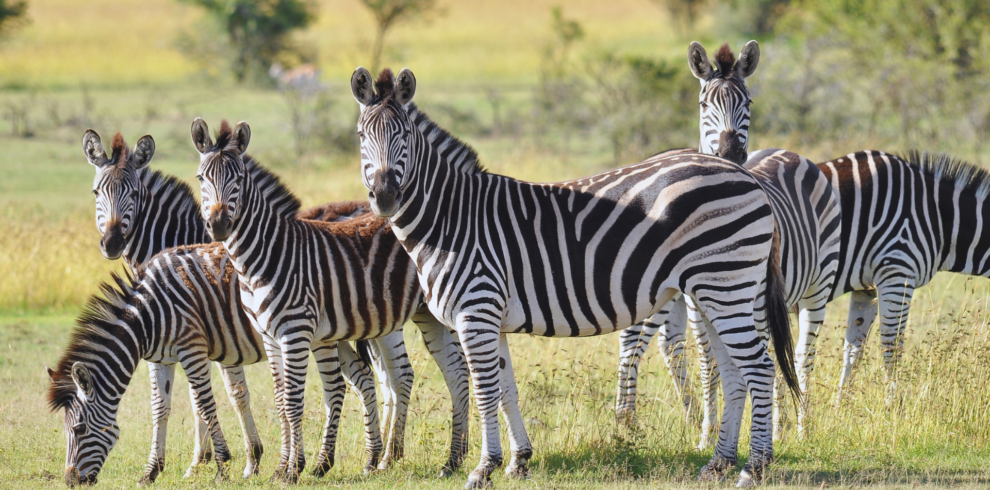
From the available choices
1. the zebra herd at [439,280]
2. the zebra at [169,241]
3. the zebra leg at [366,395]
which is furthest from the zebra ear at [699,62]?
the zebra leg at [366,395]

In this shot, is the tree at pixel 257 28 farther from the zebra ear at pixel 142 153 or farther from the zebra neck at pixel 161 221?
the zebra ear at pixel 142 153

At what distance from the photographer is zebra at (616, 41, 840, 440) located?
704 centimetres

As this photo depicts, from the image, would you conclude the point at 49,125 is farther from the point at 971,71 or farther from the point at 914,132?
the point at 971,71

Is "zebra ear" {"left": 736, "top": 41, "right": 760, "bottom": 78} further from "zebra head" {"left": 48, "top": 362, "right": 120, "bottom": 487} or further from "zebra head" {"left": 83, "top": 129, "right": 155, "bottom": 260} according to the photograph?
"zebra head" {"left": 48, "top": 362, "right": 120, "bottom": 487}

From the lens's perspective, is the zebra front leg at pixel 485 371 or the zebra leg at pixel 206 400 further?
the zebra leg at pixel 206 400

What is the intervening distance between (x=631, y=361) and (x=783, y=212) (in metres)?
1.75

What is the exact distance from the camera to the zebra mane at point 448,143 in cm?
624

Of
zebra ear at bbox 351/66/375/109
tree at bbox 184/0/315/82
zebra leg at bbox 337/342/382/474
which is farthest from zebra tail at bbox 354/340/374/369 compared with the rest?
tree at bbox 184/0/315/82

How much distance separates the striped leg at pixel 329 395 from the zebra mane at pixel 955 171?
206 inches

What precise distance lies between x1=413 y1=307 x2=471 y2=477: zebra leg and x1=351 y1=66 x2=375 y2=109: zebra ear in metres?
1.70

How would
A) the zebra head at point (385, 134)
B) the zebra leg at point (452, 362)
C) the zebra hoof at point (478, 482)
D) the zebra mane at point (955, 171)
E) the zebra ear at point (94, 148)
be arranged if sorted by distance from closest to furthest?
the zebra head at point (385, 134) → the zebra hoof at point (478, 482) → the zebra leg at point (452, 362) → the zebra ear at point (94, 148) → the zebra mane at point (955, 171)

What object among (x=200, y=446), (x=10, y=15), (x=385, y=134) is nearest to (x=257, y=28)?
(x=10, y=15)

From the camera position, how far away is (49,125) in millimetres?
24531

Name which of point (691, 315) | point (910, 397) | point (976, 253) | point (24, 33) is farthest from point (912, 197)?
point (24, 33)
